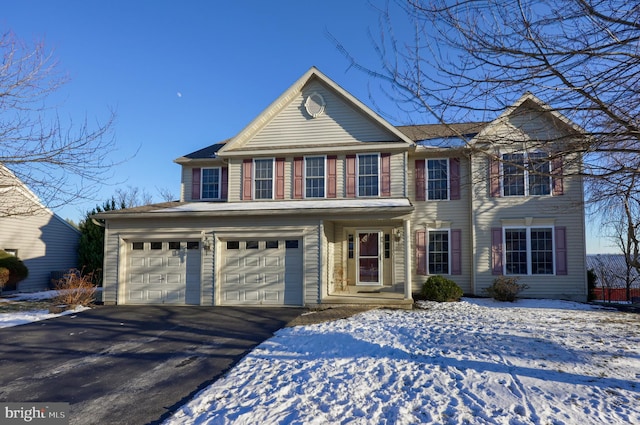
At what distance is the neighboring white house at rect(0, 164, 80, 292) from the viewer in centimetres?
1702

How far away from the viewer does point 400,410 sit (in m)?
4.30

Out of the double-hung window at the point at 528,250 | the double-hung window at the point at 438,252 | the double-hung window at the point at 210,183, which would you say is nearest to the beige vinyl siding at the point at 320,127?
the double-hung window at the point at 210,183

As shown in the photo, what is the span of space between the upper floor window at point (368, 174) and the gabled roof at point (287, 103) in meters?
1.23

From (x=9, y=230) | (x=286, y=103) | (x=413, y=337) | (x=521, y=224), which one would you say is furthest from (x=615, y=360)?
(x=9, y=230)

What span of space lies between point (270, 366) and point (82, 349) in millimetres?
3950

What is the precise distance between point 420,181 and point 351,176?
285 cm

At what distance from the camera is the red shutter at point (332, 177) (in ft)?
44.0

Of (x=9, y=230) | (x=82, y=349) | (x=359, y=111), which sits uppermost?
(x=359, y=111)

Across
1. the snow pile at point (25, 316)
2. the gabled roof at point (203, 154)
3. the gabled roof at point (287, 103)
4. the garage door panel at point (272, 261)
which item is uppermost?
the gabled roof at point (287, 103)

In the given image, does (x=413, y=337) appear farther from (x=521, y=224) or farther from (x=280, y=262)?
(x=521, y=224)

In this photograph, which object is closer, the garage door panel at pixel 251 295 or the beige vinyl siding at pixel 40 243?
the garage door panel at pixel 251 295

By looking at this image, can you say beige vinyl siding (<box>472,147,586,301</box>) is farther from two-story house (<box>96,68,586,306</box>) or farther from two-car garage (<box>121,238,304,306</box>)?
two-car garage (<box>121,238,304,306</box>)

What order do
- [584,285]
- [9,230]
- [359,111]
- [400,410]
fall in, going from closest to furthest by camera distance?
[400,410] < [584,285] < [359,111] < [9,230]

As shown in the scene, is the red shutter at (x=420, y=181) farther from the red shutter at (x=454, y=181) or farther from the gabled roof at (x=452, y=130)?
the gabled roof at (x=452, y=130)
